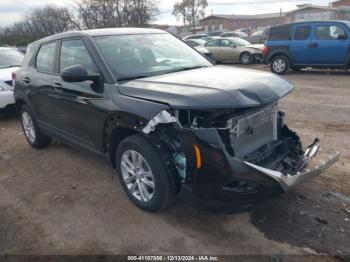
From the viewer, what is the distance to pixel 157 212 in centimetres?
343

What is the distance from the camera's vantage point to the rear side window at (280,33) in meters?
12.3

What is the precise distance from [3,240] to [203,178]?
205cm

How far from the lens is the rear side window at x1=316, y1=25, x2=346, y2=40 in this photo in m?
11.1

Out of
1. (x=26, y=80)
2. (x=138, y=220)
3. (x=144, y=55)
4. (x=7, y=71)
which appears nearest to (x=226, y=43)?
(x=7, y=71)

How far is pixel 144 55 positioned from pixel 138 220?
74.2 inches

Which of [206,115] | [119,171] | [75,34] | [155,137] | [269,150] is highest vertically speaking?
[75,34]

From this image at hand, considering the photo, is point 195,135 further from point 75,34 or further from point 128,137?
point 75,34

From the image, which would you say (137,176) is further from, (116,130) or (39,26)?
(39,26)

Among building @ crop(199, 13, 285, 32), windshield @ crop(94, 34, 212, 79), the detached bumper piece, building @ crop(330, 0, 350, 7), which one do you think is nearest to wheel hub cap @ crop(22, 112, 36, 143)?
windshield @ crop(94, 34, 212, 79)

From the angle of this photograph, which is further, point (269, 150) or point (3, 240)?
point (269, 150)

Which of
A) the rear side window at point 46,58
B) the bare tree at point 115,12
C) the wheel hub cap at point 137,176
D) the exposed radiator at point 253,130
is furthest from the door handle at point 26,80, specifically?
the bare tree at point 115,12

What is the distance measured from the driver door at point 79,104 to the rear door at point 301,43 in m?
9.70

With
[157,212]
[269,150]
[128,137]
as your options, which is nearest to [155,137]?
[128,137]

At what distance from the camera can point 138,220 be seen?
11.1 ft
